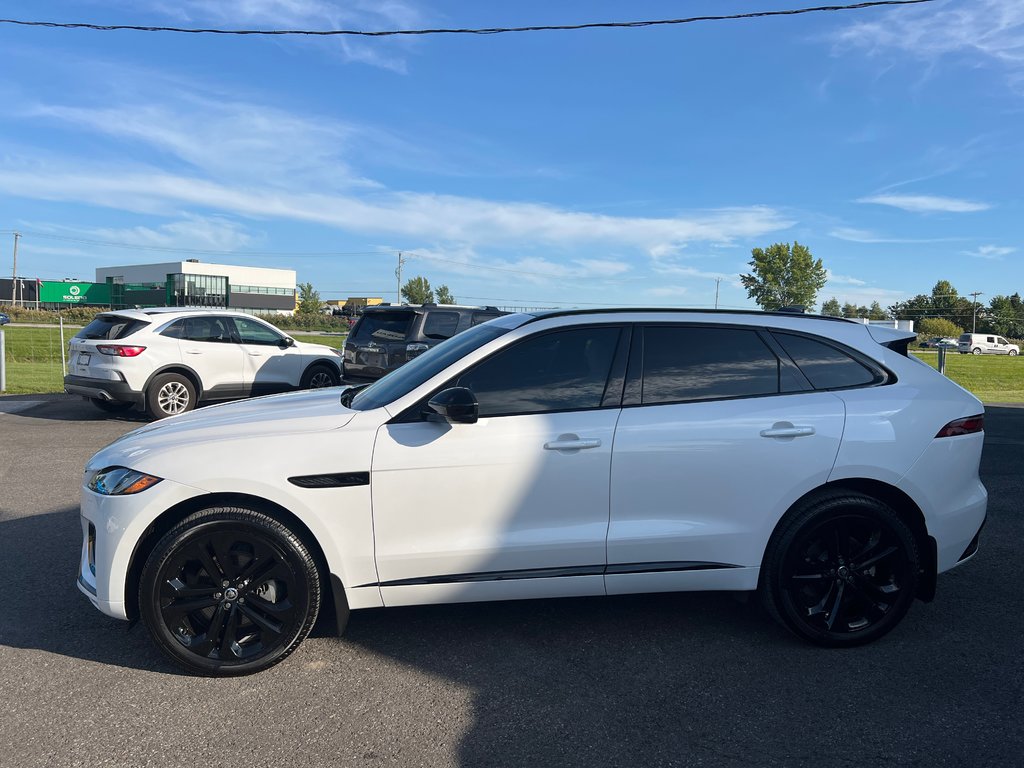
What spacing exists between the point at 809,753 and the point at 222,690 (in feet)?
7.86

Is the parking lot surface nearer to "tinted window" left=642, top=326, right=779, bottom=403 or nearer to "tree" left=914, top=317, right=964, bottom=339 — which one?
"tinted window" left=642, top=326, right=779, bottom=403

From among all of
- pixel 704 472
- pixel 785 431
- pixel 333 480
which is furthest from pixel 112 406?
pixel 785 431

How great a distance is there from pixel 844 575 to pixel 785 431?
77 centimetres

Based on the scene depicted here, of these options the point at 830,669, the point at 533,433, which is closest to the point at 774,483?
the point at 830,669

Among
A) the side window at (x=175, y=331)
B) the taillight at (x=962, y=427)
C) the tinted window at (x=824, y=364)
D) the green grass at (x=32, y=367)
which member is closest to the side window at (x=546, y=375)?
the tinted window at (x=824, y=364)

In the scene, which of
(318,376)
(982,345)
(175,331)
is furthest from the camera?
(982,345)

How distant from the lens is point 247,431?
3598 mm

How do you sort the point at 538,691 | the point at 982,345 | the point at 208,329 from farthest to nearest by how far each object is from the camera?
the point at 982,345, the point at 208,329, the point at 538,691

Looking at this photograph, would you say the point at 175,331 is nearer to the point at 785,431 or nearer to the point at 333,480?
the point at 333,480

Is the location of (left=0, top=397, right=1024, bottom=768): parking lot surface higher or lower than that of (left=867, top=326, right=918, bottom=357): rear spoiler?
lower

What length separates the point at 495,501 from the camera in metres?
3.58

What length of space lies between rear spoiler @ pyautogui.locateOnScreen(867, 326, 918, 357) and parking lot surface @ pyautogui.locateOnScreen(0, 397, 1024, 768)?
1473 mm

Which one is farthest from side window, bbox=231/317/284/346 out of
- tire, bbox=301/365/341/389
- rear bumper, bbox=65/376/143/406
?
rear bumper, bbox=65/376/143/406

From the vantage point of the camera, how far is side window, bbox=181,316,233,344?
38.9 feet
